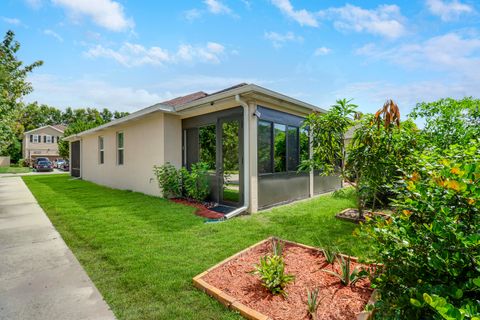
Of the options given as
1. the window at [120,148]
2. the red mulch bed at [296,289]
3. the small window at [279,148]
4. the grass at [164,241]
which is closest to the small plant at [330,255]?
the red mulch bed at [296,289]

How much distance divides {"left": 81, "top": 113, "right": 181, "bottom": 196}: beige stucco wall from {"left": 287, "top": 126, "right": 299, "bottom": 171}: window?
3597mm

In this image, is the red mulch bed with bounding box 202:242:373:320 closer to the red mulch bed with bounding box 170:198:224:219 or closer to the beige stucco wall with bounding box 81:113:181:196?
the red mulch bed with bounding box 170:198:224:219

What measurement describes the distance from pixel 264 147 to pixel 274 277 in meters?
4.35

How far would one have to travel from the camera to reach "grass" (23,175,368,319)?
2475 mm

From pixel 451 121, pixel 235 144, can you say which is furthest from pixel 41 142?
pixel 451 121

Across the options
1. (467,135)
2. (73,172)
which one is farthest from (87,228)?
(73,172)

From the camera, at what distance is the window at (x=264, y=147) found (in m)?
6.42

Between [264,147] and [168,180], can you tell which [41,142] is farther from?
[264,147]

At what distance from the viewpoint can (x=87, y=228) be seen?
16.3 ft

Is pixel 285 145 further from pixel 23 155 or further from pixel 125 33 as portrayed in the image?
pixel 23 155

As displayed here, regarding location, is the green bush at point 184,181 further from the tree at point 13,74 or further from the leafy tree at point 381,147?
the tree at point 13,74

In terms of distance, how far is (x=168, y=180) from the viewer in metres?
7.63

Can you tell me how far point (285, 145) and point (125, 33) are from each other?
20.2ft

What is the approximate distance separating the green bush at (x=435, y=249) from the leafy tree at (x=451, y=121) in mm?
4635
